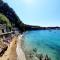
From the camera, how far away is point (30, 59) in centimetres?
2562

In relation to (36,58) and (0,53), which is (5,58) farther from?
(36,58)

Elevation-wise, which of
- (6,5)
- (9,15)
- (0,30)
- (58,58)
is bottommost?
(58,58)

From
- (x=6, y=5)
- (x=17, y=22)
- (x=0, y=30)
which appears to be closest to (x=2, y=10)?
(x=6, y=5)

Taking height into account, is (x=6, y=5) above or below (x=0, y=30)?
above

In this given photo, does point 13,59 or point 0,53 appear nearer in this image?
point 13,59

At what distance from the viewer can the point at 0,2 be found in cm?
10125

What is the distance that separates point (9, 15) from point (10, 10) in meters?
4.12

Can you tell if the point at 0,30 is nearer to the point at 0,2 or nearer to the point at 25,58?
the point at 25,58

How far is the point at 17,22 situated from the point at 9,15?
32.2 ft

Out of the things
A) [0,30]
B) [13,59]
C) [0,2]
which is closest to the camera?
[13,59]

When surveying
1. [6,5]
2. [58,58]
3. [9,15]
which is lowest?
[58,58]

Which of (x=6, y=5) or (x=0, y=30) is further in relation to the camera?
(x=6, y=5)

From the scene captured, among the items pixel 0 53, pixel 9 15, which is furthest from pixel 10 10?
pixel 0 53

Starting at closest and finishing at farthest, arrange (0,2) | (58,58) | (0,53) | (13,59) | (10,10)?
1. (13,59)
2. (0,53)
3. (58,58)
4. (0,2)
5. (10,10)
